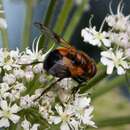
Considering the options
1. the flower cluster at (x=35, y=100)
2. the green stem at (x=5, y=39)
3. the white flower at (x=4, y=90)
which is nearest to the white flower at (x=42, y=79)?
the flower cluster at (x=35, y=100)

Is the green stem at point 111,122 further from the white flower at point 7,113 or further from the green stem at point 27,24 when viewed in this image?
the white flower at point 7,113

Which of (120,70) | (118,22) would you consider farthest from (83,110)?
(118,22)

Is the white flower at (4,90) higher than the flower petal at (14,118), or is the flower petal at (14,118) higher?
the white flower at (4,90)

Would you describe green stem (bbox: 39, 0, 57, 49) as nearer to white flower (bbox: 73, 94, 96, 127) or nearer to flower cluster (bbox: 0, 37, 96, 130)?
flower cluster (bbox: 0, 37, 96, 130)

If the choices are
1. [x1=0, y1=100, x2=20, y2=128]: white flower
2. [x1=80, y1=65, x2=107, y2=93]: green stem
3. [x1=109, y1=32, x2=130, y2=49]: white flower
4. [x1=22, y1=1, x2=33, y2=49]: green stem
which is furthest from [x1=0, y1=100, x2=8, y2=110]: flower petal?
[x1=22, y1=1, x2=33, y2=49]: green stem

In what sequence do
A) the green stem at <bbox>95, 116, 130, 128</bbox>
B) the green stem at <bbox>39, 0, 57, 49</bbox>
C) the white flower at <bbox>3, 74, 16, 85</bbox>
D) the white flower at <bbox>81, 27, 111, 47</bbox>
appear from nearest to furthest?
the white flower at <bbox>3, 74, 16, 85</bbox> < the white flower at <bbox>81, 27, 111, 47</bbox> < the green stem at <bbox>39, 0, 57, 49</bbox> < the green stem at <bbox>95, 116, 130, 128</bbox>

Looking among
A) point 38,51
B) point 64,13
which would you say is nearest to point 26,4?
point 64,13

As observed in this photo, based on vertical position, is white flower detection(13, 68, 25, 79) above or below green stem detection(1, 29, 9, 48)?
below
